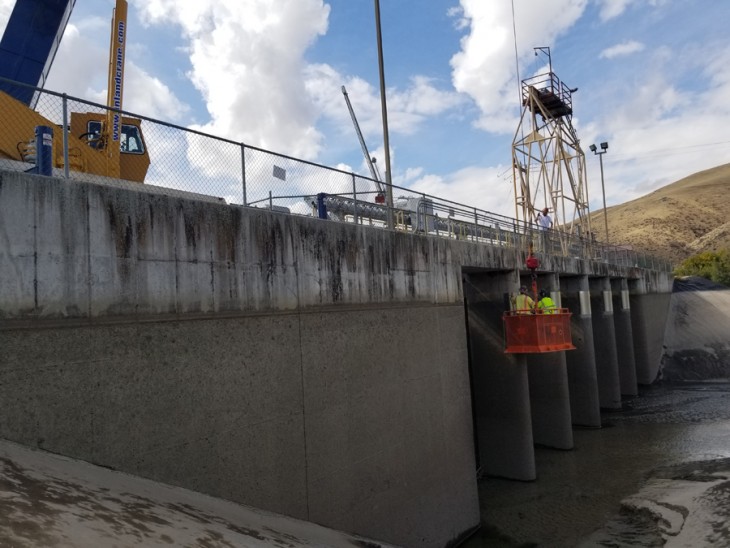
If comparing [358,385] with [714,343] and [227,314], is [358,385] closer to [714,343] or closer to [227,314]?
[227,314]

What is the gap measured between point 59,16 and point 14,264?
10.5 meters

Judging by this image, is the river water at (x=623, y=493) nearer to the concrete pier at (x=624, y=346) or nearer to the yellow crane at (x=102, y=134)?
the concrete pier at (x=624, y=346)

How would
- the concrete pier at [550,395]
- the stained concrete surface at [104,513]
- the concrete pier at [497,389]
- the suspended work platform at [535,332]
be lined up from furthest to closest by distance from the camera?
the concrete pier at [550,395]
the concrete pier at [497,389]
the suspended work platform at [535,332]
the stained concrete surface at [104,513]

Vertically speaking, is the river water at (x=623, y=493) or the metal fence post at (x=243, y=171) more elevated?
the metal fence post at (x=243, y=171)

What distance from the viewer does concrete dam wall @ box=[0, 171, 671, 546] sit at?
5637 mm

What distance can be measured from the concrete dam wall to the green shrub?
4973 centimetres

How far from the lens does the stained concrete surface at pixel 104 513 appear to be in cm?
366

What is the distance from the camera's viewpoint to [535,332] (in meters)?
14.6

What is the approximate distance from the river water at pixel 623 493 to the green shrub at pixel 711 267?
3598cm

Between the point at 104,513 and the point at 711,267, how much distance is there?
62807 millimetres

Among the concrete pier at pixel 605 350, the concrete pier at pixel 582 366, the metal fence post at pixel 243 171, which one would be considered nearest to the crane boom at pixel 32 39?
the metal fence post at pixel 243 171

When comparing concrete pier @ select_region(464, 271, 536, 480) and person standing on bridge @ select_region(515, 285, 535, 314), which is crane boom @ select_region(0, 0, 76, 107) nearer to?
concrete pier @ select_region(464, 271, 536, 480)

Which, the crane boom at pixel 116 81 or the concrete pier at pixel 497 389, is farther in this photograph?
the concrete pier at pixel 497 389

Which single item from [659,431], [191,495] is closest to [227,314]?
[191,495]
